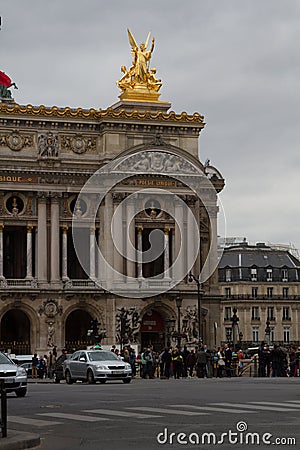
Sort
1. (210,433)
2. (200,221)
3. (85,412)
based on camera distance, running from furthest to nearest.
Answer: (200,221) → (85,412) → (210,433)

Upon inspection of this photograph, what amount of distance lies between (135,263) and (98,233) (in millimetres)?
3791

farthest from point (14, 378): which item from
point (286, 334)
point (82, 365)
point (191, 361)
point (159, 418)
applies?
point (286, 334)

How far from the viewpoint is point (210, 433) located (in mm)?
22750

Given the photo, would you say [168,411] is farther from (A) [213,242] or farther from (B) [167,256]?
(A) [213,242]

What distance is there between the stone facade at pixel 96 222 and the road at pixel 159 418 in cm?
5519

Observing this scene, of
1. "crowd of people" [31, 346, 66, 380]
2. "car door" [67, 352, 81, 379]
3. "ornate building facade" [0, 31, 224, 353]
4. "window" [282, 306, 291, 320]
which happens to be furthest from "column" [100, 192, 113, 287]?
"window" [282, 306, 291, 320]

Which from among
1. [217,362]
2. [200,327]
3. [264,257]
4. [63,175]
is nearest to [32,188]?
[63,175]

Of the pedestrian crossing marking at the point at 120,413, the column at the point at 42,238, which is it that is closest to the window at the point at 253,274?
the column at the point at 42,238

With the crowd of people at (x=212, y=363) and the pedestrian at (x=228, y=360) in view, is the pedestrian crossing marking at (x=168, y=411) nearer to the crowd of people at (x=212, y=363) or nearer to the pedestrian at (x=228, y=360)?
the crowd of people at (x=212, y=363)

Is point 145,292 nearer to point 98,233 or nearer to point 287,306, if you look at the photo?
point 98,233

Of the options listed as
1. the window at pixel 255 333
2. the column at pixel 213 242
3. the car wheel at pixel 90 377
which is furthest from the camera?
the window at pixel 255 333

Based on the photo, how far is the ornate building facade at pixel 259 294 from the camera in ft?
478

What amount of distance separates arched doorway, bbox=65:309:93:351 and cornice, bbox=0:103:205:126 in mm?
15611

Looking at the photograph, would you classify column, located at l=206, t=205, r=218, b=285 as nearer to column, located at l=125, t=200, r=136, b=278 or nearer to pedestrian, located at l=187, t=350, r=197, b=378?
column, located at l=125, t=200, r=136, b=278
